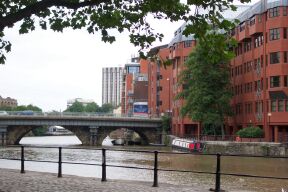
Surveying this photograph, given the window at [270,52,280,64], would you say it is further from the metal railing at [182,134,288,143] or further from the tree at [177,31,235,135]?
the metal railing at [182,134,288,143]

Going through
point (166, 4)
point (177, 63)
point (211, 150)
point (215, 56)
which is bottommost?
point (211, 150)

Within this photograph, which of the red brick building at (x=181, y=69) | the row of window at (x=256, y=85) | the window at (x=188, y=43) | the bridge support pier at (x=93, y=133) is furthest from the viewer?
the bridge support pier at (x=93, y=133)

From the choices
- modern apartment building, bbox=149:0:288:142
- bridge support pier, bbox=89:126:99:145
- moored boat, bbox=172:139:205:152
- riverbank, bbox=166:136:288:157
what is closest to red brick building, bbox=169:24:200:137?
modern apartment building, bbox=149:0:288:142

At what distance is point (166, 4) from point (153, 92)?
12280 centimetres

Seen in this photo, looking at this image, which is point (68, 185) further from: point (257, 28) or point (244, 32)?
point (244, 32)

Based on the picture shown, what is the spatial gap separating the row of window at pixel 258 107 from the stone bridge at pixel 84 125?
91.8ft

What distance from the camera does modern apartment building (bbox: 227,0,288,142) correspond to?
65.1m

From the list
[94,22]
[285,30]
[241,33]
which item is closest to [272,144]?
[285,30]

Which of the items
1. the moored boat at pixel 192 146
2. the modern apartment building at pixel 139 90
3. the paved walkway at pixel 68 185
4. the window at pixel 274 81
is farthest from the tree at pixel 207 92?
the modern apartment building at pixel 139 90

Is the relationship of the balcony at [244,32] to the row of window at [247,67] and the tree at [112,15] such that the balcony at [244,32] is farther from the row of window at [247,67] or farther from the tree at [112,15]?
the tree at [112,15]

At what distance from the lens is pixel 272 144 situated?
197 feet

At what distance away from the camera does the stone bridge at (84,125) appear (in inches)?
3883

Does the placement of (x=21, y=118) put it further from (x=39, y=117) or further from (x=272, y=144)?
(x=272, y=144)

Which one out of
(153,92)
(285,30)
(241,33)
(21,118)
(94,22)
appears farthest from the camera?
(153,92)
